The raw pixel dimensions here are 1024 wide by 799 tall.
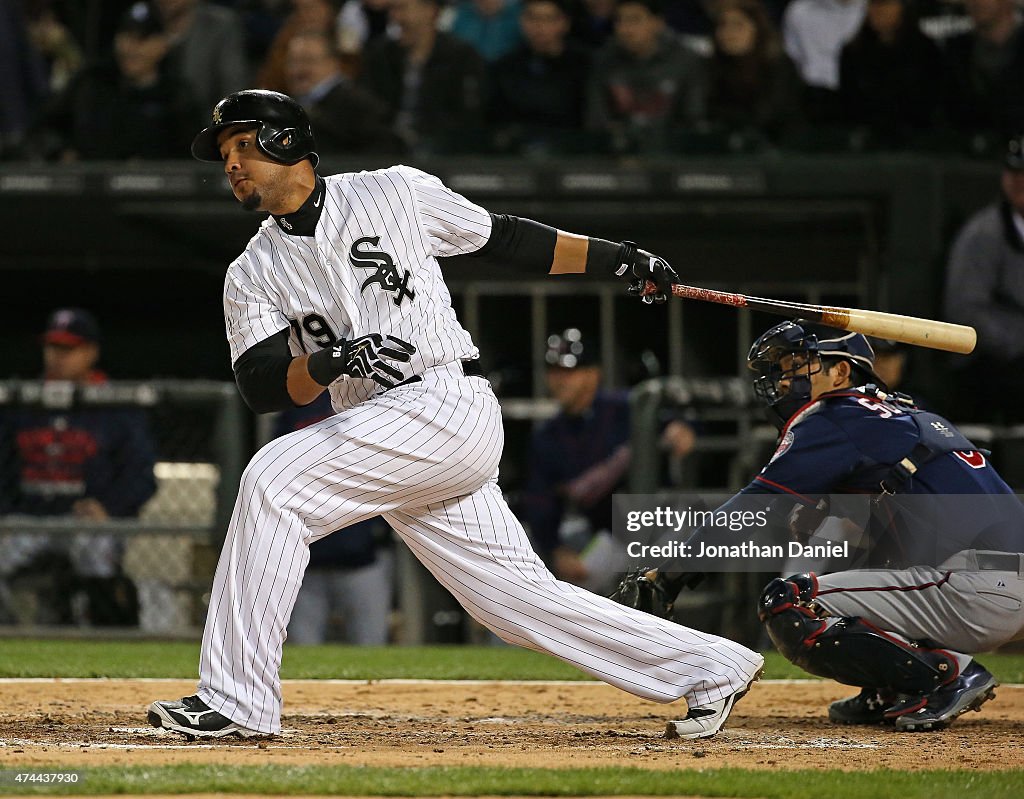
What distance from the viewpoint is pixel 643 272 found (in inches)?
145

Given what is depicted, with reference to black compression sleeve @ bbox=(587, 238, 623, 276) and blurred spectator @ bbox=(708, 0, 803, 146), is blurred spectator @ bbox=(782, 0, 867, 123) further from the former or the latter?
black compression sleeve @ bbox=(587, 238, 623, 276)

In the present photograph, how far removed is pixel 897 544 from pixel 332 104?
4.08 meters

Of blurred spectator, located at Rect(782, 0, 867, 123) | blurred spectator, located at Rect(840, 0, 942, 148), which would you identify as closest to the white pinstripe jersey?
blurred spectator, located at Rect(840, 0, 942, 148)

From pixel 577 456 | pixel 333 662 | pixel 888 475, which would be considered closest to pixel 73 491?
pixel 333 662

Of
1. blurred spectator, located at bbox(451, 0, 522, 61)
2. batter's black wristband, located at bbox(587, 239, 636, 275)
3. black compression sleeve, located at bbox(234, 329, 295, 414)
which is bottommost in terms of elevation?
black compression sleeve, located at bbox(234, 329, 295, 414)

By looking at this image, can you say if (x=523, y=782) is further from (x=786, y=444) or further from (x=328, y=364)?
(x=786, y=444)

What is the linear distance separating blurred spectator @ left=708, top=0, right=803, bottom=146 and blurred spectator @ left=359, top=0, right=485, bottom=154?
1.13 metres

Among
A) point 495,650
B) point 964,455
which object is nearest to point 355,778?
point 964,455

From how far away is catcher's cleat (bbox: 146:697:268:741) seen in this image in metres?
3.17

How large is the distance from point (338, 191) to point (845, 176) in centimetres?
371

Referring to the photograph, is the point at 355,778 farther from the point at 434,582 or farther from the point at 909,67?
the point at 909,67

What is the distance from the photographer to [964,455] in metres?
3.62

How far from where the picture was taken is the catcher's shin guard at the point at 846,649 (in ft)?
11.8

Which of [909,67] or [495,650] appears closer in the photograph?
[495,650]
